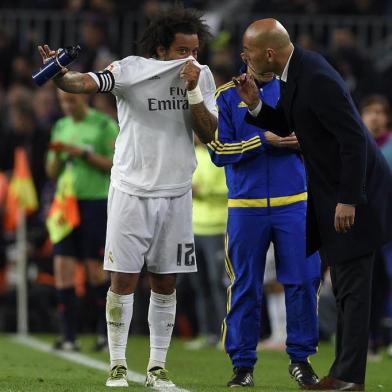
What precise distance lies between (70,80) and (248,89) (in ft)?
3.48

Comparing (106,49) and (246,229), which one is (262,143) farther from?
(106,49)

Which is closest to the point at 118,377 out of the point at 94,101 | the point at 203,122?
the point at 203,122

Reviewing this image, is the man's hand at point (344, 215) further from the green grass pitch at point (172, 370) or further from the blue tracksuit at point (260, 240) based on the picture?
the green grass pitch at point (172, 370)

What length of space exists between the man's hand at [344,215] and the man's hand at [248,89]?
878mm

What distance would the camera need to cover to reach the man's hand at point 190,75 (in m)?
7.66

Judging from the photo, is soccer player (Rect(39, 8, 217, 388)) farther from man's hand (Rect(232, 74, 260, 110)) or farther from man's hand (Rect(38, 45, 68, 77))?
man's hand (Rect(38, 45, 68, 77))

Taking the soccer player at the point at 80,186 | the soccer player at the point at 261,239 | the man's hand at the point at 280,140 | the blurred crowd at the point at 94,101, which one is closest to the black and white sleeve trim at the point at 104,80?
the soccer player at the point at 261,239

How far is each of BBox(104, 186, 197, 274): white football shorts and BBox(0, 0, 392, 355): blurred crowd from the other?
4.16 meters

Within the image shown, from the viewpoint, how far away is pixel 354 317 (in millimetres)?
7441

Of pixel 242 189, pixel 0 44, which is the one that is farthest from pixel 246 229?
pixel 0 44

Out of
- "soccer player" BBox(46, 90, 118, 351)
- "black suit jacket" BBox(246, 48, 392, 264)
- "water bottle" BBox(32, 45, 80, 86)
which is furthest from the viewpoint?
"soccer player" BBox(46, 90, 118, 351)

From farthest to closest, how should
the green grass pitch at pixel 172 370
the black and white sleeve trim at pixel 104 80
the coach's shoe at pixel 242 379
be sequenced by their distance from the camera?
1. the coach's shoe at pixel 242 379
2. the green grass pitch at pixel 172 370
3. the black and white sleeve trim at pixel 104 80

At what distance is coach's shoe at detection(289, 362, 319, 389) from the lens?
819 centimetres

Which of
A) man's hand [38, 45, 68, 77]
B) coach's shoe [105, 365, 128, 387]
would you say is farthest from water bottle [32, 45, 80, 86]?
coach's shoe [105, 365, 128, 387]
